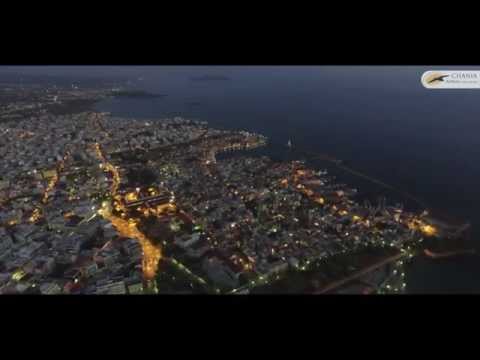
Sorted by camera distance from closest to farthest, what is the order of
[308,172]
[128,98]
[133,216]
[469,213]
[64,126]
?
[133,216]
[469,213]
[308,172]
[64,126]
[128,98]

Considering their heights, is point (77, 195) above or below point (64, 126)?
below

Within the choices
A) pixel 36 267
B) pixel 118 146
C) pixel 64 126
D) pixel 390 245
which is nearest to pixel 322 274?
pixel 390 245

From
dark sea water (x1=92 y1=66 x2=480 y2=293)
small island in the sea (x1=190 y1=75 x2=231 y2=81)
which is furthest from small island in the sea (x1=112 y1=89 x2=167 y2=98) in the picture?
small island in the sea (x1=190 y1=75 x2=231 y2=81)

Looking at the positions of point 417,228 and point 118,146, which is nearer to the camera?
point 417,228

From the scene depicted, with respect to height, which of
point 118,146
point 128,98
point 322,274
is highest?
point 128,98

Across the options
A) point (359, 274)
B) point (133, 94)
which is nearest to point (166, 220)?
point (359, 274)

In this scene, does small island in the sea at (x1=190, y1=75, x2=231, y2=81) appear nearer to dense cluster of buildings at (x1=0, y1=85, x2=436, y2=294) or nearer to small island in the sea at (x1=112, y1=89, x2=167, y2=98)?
small island in the sea at (x1=112, y1=89, x2=167, y2=98)

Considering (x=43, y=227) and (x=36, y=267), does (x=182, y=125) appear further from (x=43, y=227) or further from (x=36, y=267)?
(x=36, y=267)

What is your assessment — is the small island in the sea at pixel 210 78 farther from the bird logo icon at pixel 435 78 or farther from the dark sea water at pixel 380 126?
the bird logo icon at pixel 435 78

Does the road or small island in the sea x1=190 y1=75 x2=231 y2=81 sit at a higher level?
small island in the sea x1=190 y1=75 x2=231 y2=81
